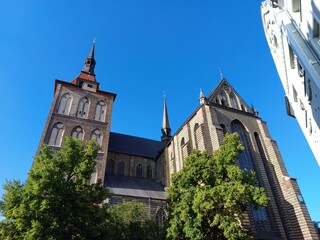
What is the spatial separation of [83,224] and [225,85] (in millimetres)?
21380

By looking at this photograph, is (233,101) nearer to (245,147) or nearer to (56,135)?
(245,147)

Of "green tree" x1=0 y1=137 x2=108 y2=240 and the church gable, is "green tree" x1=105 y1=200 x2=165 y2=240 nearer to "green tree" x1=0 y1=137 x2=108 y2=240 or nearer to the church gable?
"green tree" x1=0 y1=137 x2=108 y2=240

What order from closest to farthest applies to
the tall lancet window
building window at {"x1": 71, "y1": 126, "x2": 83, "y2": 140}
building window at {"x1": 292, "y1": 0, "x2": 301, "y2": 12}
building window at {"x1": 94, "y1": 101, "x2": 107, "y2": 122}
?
building window at {"x1": 292, "y1": 0, "x2": 301, "y2": 12} < the tall lancet window < building window at {"x1": 71, "y1": 126, "x2": 83, "y2": 140} < building window at {"x1": 94, "y1": 101, "x2": 107, "y2": 122}

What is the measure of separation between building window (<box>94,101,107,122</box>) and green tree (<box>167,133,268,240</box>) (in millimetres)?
15682

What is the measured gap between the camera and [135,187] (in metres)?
24.0

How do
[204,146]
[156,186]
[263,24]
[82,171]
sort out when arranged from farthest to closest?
[156,186] → [204,146] → [263,24] → [82,171]

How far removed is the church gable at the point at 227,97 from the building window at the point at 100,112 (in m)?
→ 12.7

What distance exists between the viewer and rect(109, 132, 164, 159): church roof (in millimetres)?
30250

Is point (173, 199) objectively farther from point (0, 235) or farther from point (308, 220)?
point (308, 220)

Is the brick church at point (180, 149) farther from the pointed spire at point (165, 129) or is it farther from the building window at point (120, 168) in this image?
the pointed spire at point (165, 129)

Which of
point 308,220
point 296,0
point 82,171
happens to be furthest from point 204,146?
point 296,0

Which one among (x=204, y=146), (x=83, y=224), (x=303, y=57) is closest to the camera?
(x=303, y=57)

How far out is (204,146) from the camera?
18.7 metres

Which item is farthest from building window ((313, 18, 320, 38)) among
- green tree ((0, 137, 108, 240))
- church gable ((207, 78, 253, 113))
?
church gable ((207, 78, 253, 113))
